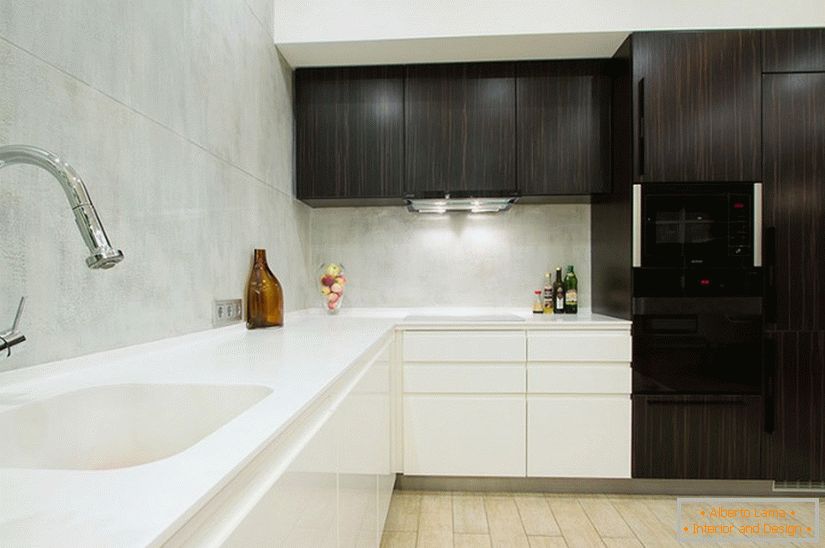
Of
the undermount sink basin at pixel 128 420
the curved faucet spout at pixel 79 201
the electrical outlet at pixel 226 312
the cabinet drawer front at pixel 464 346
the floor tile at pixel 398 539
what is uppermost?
the curved faucet spout at pixel 79 201

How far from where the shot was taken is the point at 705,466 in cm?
235

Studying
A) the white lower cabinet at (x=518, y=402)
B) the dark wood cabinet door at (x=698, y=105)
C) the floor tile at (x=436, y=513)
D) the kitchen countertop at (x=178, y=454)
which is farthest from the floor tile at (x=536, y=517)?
the dark wood cabinet door at (x=698, y=105)

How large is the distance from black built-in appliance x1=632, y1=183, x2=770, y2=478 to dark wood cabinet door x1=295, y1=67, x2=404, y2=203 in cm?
131

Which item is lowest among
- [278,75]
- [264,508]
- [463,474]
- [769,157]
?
[463,474]

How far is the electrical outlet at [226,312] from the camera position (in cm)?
177

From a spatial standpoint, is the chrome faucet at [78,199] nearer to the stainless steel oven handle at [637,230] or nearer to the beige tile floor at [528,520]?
the beige tile floor at [528,520]

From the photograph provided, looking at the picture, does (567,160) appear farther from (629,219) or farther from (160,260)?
(160,260)

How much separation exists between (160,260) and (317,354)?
0.58 m

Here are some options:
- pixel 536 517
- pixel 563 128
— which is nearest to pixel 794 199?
pixel 563 128

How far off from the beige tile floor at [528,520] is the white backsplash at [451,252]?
3.65 ft

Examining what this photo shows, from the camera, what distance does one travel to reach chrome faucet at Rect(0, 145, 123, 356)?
0.68m

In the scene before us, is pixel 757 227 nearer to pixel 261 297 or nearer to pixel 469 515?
pixel 469 515

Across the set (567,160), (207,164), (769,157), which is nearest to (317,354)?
(207,164)

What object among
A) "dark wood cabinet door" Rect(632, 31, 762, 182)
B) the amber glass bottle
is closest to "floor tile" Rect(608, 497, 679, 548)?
"dark wood cabinet door" Rect(632, 31, 762, 182)
